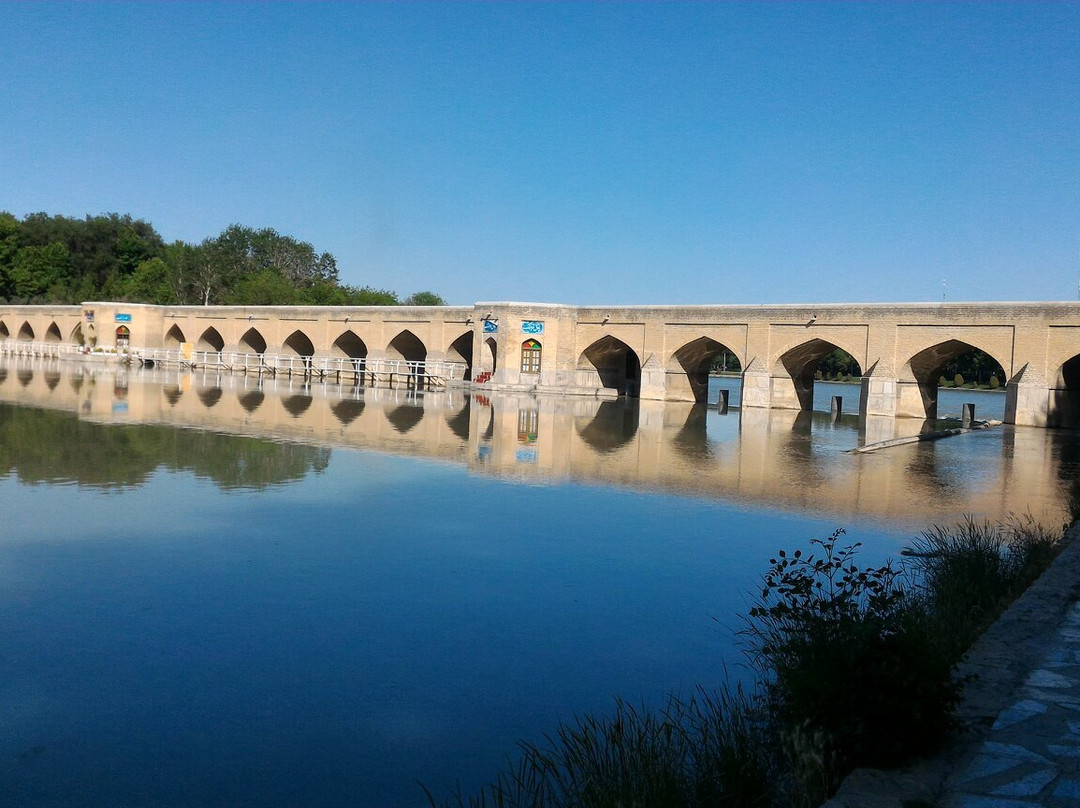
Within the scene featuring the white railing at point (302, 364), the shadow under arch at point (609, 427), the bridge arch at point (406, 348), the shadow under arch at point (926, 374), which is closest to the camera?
the shadow under arch at point (609, 427)

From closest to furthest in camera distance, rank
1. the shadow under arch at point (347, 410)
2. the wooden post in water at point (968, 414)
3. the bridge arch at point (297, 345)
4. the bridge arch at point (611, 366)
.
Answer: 1. the shadow under arch at point (347, 410)
2. the wooden post in water at point (968, 414)
3. the bridge arch at point (611, 366)
4. the bridge arch at point (297, 345)

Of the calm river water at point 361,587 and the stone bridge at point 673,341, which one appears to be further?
the stone bridge at point 673,341

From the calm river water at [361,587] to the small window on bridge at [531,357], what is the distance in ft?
61.5

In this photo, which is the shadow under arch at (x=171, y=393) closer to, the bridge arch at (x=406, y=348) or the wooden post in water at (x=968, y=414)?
the bridge arch at (x=406, y=348)

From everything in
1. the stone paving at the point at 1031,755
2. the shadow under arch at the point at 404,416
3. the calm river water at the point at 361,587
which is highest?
the shadow under arch at the point at 404,416

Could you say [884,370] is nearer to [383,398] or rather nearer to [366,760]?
[383,398]

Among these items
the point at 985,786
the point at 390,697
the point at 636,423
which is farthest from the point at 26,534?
the point at 636,423

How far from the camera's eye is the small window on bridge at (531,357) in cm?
3362

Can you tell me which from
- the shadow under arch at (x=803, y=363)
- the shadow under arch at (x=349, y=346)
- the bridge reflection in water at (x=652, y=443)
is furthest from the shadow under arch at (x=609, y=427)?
the shadow under arch at (x=349, y=346)

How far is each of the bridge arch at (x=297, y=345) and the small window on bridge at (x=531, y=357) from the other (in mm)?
12815

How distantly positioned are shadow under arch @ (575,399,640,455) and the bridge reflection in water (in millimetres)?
36

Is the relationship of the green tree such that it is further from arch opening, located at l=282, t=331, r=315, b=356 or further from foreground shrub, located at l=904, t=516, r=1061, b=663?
foreground shrub, located at l=904, t=516, r=1061, b=663

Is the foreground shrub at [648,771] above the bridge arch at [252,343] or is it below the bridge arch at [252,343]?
below

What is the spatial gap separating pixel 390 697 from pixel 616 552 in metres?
3.54
